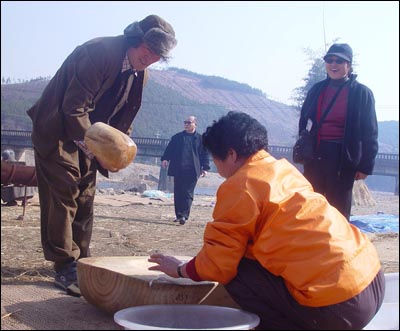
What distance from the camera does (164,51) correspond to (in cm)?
368

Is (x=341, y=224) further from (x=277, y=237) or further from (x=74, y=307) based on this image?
(x=74, y=307)

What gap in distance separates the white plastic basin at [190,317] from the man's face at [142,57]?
1.55m

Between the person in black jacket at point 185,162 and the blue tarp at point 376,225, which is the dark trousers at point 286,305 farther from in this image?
the person in black jacket at point 185,162

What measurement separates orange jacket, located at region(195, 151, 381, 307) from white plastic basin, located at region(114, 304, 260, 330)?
17cm

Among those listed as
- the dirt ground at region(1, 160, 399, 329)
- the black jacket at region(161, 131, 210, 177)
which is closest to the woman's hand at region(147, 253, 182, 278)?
the dirt ground at region(1, 160, 399, 329)

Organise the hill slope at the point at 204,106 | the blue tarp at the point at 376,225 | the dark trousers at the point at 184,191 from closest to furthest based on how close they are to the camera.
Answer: the blue tarp at the point at 376,225 < the dark trousers at the point at 184,191 < the hill slope at the point at 204,106

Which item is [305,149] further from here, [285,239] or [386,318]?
[285,239]

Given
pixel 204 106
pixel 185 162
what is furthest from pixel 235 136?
pixel 204 106

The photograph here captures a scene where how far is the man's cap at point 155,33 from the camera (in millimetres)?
3645

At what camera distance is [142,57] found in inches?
149

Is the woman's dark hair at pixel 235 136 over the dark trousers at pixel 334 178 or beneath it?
over

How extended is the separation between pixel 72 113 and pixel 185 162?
5852 millimetres

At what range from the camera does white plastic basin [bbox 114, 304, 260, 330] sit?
265 cm

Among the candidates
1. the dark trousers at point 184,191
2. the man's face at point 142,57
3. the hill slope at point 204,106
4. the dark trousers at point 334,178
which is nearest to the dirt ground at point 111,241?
the dark trousers at point 184,191
